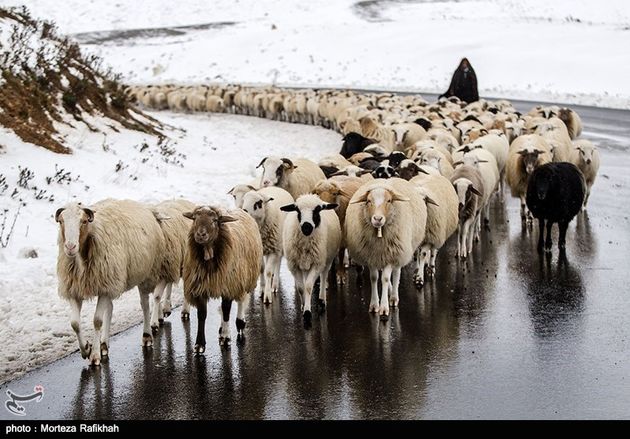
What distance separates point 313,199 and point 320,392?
328 cm

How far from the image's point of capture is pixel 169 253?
9.95m

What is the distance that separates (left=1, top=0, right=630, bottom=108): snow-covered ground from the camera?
5806 centimetres

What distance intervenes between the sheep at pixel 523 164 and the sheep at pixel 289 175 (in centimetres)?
419

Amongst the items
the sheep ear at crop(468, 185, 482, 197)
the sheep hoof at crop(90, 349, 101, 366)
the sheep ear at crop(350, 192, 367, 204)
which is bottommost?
the sheep hoof at crop(90, 349, 101, 366)

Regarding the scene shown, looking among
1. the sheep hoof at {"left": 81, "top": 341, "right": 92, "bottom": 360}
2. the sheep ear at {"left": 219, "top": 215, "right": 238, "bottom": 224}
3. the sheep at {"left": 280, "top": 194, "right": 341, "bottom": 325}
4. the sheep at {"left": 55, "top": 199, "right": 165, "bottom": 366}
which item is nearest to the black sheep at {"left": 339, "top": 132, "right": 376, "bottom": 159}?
the sheep at {"left": 280, "top": 194, "right": 341, "bottom": 325}

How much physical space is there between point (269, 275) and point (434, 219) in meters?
2.54

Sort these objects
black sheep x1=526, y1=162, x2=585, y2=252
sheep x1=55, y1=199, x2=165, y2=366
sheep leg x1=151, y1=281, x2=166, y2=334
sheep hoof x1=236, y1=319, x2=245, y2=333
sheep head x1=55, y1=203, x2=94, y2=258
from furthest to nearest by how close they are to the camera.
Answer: black sheep x1=526, y1=162, x2=585, y2=252, sheep leg x1=151, y1=281, x2=166, y2=334, sheep hoof x1=236, y1=319, x2=245, y2=333, sheep x1=55, y1=199, x2=165, y2=366, sheep head x1=55, y1=203, x2=94, y2=258

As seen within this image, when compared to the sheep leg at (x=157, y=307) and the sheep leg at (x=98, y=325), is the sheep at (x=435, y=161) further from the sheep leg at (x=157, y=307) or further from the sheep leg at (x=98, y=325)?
the sheep leg at (x=98, y=325)

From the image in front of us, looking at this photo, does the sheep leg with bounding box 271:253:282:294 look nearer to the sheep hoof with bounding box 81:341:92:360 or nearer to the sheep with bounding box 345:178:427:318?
the sheep with bounding box 345:178:427:318

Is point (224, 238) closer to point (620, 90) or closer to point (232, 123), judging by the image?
point (232, 123)

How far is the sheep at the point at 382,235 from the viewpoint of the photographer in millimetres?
10617

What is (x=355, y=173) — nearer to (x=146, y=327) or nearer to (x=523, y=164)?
(x=523, y=164)

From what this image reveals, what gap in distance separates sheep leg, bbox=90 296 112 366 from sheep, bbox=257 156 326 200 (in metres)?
5.08
